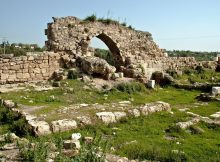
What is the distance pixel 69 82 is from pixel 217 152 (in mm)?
8486

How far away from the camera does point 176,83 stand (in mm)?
18016

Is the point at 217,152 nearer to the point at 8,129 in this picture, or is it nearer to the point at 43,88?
the point at 8,129

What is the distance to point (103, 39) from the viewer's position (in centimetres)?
1970

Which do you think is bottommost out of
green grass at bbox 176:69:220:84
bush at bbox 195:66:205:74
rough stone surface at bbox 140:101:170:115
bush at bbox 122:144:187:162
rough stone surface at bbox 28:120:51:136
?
bush at bbox 122:144:187:162

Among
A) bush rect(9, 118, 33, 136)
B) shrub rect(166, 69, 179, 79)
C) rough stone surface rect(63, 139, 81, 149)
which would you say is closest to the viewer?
A: rough stone surface rect(63, 139, 81, 149)

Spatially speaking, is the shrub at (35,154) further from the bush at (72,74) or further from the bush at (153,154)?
the bush at (72,74)

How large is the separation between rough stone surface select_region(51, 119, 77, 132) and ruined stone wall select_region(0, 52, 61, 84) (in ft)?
23.2

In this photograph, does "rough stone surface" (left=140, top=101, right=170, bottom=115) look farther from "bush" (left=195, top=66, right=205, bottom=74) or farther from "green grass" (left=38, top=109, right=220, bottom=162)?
"bush" (left=195, top=66, right=205, bottom=74)

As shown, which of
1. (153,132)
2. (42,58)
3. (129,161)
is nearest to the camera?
(129,161)

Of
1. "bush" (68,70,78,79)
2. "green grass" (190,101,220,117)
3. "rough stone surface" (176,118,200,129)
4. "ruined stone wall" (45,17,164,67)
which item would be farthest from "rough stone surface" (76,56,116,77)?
"rough stone surface" (176,118,200,129)

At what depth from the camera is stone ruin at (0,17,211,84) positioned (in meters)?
15.6

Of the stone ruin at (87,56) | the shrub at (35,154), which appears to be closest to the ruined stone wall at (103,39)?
the stone ruin at (87,56)

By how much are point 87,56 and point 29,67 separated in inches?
114

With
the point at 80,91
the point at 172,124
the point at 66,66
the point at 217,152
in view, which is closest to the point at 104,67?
the point at 66,66
